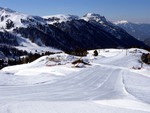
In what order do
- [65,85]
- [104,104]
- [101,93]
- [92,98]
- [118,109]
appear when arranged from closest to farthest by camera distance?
[118,109] → [104,104] → [92,98] → [101,93] → [65,85]

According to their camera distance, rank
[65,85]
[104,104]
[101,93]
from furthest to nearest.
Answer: [65,85] < [101,93] < [104,104]

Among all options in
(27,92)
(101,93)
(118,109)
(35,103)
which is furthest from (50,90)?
(118,109)

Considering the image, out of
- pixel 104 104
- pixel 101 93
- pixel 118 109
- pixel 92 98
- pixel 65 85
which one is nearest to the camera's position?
pixel 118 109

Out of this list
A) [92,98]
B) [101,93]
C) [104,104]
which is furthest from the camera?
[101,93]

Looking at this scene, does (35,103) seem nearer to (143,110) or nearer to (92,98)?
(92,98)

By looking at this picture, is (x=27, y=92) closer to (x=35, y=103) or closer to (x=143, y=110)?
(x=35, y=103)

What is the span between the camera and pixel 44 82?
4166 centimetres

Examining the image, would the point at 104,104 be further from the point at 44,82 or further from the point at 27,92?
Result: the point at 44,82

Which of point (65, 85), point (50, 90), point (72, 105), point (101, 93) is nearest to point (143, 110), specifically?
point (72, 105)

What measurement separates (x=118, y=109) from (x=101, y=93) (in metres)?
8.61

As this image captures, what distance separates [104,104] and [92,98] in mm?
2807

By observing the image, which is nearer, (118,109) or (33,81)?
(118,109)

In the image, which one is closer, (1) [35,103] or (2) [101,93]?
(1) [35,103]

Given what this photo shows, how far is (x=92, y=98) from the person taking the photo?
103 feet
